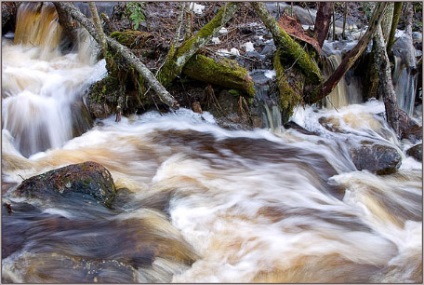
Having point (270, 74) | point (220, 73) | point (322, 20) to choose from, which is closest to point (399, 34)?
Result: point (322, 20)

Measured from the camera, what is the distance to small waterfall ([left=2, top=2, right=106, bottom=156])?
606cm

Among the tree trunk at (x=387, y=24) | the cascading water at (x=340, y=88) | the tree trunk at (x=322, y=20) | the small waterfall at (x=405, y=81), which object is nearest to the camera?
the tree trunk at (x=387, y=24)

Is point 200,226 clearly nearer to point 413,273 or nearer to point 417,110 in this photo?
point 413,273

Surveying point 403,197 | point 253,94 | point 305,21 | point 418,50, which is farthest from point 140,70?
point 418,50

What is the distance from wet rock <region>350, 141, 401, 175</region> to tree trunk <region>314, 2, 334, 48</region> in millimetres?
2429

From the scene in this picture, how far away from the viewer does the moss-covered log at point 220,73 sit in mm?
6359

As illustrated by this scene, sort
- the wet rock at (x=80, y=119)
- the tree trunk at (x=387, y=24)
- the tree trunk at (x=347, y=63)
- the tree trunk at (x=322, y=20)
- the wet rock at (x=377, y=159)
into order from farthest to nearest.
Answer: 1. the tree trunk at (x=322, y=20)
2. the tree trunk at (x=387, y=24)
3. the wet rock at (x=80, y=119)
4. the tree trunk at (x=347, y=63)
5. the wet rock at (x=377, y=159)

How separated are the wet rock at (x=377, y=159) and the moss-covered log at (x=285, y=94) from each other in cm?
129

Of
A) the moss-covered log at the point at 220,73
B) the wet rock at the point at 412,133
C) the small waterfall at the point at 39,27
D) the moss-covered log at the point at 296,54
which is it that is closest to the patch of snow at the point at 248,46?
the moss-covered log at the point at 296,54

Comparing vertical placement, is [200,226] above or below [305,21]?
below

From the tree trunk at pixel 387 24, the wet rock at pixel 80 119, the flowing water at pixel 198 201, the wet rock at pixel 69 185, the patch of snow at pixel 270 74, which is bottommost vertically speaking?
the flowing water at pixel 198 201

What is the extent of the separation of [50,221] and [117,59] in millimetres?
3099

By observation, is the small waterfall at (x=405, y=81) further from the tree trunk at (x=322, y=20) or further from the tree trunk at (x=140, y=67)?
the tree trunk at (x=140, y=67)

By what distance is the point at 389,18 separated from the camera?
7.19 metres
